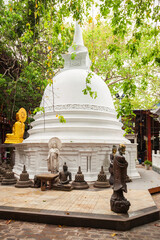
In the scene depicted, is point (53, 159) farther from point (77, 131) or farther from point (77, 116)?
point (77, 116)

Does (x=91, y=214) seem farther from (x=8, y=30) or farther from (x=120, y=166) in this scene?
(x=8, y=30)

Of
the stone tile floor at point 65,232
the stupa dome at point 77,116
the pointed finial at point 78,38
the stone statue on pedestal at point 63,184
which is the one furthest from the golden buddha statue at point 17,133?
the stone tile floor at point 65,232

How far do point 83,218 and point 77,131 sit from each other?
632cm

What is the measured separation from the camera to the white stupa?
9.84 meters

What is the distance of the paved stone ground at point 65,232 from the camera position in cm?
433

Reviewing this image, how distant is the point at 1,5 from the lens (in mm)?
14859

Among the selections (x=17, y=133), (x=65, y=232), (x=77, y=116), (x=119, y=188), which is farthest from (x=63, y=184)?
(x=17, y=133)

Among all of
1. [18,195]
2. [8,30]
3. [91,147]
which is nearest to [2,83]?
[8,30]

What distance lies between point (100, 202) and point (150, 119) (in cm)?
1948

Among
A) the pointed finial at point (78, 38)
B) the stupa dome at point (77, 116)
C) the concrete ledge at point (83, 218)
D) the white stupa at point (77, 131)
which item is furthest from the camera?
the pointed finial at point (78, 38)

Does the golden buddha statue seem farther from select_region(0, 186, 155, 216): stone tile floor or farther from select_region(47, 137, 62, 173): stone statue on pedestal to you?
select_region(0, 186, 155, 216): stone tile floor

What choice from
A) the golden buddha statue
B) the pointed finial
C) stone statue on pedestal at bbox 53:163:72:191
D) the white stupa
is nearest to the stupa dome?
the white stupa

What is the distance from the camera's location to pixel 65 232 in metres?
4.61

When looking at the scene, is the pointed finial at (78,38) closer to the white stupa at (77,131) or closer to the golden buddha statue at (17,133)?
the white stupa at (77,131)
